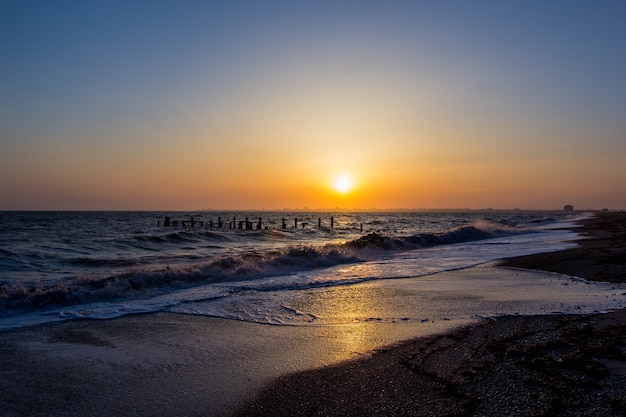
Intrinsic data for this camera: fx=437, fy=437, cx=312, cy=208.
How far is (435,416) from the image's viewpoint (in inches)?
163

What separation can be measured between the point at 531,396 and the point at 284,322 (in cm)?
490

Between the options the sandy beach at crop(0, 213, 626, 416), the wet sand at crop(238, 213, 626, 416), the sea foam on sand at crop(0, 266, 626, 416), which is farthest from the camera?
the sea foam on sand at crop(0, 266, 626, 416)

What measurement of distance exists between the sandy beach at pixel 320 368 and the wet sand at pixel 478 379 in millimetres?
15

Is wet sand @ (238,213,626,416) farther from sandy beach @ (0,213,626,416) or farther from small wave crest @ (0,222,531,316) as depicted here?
small wave crest @ (0,222,531,316)

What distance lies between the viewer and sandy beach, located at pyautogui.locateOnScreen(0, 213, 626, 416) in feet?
14.8

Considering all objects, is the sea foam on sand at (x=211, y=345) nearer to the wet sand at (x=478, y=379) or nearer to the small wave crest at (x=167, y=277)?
the wet sand at (x=478, y=379)

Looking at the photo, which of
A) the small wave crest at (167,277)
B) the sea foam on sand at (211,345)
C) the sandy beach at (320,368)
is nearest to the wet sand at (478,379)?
the sandy beach at (320,368)

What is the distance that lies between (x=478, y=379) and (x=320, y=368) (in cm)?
193

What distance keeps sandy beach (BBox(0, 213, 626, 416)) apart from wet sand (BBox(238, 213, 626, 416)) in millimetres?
15

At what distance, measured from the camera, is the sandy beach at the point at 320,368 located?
4.51 m

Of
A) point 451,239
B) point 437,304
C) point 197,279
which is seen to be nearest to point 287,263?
point 197,279

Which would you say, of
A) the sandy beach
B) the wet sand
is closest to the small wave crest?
the sandy beach

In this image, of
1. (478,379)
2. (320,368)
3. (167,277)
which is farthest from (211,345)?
(167,277)

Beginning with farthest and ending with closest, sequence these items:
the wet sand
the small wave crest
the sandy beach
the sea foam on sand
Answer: the small wave crest
the sea foam on sand
the sandy beach
the wet sand
